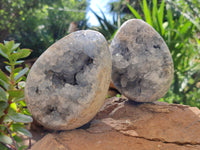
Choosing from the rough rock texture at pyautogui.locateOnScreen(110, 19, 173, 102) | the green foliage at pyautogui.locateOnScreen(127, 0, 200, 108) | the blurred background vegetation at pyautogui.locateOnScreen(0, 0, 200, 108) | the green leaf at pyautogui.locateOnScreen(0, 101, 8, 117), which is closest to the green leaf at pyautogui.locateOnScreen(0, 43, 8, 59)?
the green leaf at pyautogui.locateOnScreen(0, 101, 8, 117)

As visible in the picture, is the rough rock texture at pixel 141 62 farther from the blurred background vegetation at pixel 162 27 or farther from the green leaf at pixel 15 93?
the blurred background vegetation at pixel 162 27

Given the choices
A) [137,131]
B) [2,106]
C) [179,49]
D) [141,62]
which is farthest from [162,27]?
[2,106]

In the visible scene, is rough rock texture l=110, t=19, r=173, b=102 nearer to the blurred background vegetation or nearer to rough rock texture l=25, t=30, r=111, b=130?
rough rock texture l=25, t=30, r=111, b=130

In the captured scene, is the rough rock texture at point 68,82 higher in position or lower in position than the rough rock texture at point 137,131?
higher

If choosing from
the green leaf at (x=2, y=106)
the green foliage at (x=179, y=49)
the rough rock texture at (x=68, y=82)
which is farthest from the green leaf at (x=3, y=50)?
the green foliage at (x=179, y=49)

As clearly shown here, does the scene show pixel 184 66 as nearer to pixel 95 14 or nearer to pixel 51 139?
pixel 95 14

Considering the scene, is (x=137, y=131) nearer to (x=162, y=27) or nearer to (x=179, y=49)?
(x=162, y=27)
